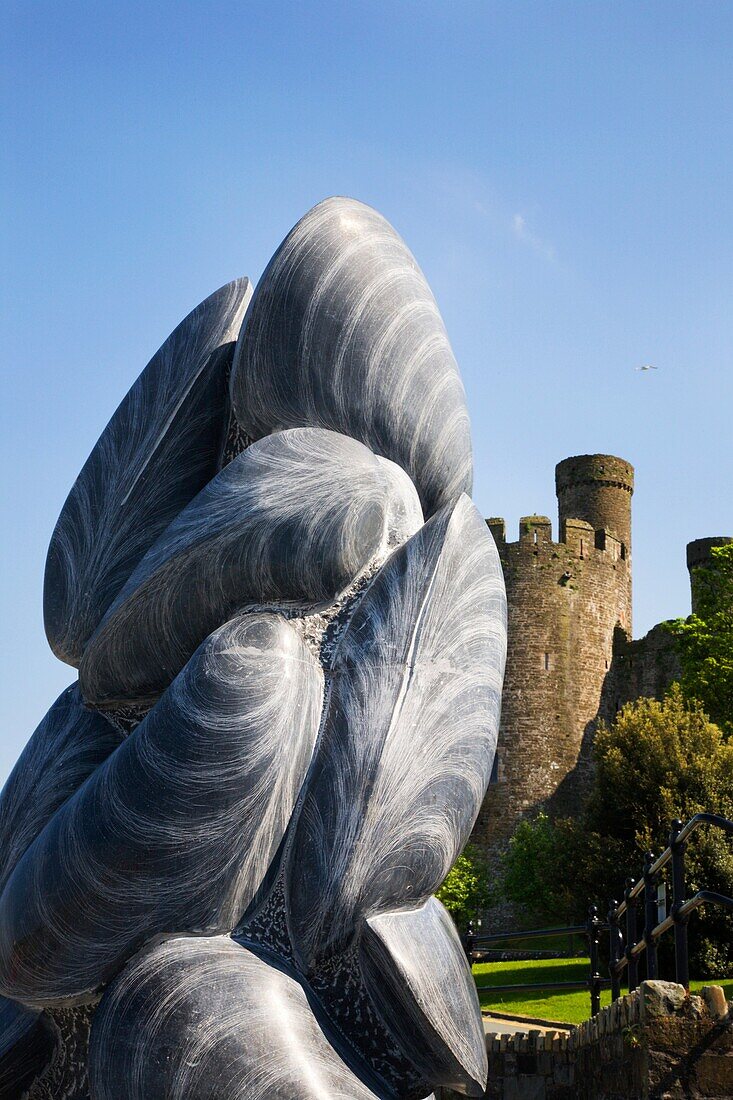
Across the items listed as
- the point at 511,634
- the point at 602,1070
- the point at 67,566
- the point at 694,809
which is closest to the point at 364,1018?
the point at 67,566

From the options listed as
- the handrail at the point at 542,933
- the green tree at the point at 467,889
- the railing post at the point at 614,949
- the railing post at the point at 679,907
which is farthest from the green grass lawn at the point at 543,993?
the green tree at the point at 467,889

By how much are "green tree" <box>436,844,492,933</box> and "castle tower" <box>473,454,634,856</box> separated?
4.40 ft

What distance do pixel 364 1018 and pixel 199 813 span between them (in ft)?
2.24

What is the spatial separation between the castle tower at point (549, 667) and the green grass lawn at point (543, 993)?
48.1ft

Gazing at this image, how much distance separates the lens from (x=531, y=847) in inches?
1300

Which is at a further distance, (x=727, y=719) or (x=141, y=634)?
(x=727, y=719)

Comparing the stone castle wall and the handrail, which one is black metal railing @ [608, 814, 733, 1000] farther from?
the handrail

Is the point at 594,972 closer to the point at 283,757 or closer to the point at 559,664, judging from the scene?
the point at 283,757

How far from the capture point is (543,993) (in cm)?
1653

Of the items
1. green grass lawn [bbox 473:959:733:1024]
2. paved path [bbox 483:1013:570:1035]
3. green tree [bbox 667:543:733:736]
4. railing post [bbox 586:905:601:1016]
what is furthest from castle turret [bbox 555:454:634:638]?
railing post [bbox 586:905:601:1016]

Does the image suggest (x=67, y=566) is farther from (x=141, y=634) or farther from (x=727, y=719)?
(x=727, y=719)

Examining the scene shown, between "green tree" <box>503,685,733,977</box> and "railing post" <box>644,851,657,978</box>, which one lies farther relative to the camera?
"green tree" <box>503,685,733,977</box>

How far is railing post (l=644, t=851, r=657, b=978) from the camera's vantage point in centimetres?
606

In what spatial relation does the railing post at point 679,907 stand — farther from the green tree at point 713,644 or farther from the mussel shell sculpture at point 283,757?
the green tree at point 713,644
